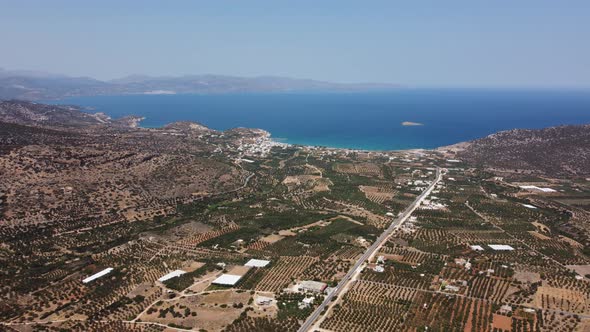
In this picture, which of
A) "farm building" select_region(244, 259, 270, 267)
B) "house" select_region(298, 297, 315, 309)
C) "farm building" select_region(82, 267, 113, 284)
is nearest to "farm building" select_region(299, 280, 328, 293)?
"house" select_region(298, 297, 315, 309)

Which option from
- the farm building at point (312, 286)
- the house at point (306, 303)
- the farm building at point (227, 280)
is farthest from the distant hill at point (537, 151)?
the farm building at point (227, 280)

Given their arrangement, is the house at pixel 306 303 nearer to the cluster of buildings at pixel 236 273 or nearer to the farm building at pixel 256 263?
the cluster of buildings at pixel 236 273

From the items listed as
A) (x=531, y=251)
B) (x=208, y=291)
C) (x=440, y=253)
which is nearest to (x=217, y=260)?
(x=208, y=291)

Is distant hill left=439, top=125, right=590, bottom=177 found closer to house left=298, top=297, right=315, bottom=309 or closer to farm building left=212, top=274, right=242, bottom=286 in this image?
house left=298, top=297, right=315, bottom=309

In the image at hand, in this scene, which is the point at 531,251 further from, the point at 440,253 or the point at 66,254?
the point at 66,254

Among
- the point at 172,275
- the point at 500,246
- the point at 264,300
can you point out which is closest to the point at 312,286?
the point at 264,300

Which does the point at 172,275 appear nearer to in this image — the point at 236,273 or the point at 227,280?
the point at 227,280
